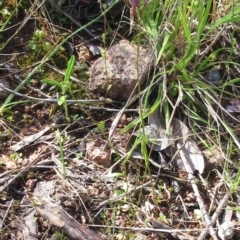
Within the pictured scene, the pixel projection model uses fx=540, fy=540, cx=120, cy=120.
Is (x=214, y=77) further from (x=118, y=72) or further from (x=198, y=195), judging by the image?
(x=198, y=195)

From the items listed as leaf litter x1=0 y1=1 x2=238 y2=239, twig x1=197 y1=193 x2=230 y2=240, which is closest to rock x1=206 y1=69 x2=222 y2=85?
leaf litter x1=0 y1=1 x2=238 y2=239

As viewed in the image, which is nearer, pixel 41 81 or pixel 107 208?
pixel 107 208

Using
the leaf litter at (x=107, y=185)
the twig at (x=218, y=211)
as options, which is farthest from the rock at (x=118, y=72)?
the twig at (x=218, y=211)

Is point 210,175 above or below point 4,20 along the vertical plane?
below

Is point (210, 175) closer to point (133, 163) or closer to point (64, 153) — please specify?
point (133, 163)

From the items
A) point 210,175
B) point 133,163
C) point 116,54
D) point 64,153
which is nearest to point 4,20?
point 116,54

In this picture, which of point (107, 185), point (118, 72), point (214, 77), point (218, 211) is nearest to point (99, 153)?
point (107, 185)
